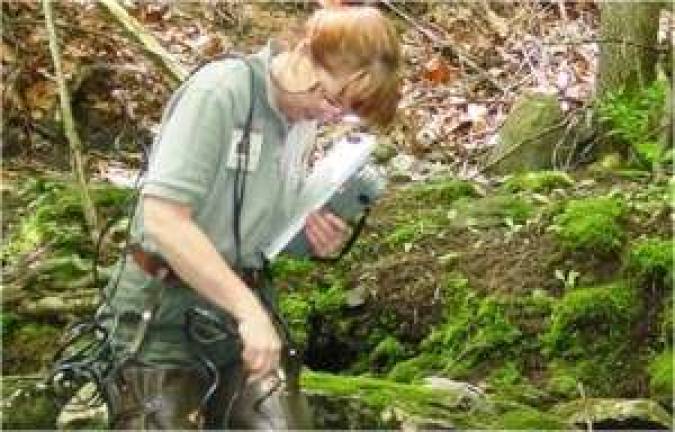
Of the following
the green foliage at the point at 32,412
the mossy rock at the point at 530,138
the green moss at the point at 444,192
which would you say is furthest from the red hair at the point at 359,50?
the mossy rock at the point at 530,138

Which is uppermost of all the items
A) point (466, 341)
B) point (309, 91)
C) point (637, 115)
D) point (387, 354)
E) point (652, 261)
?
point (309, 91)

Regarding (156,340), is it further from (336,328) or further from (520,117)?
(520,117)

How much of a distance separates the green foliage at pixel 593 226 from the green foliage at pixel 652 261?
0.17 metres

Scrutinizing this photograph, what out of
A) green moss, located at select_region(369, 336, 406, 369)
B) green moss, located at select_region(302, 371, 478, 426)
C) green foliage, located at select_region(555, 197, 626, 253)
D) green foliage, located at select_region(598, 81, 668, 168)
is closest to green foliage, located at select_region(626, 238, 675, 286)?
green foliage, located at select_region(555, 197, 626, 253)

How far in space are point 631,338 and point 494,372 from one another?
0.54 metres

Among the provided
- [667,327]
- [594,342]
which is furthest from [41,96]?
[667,327]

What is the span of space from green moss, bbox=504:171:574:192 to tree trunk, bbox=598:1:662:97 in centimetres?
99

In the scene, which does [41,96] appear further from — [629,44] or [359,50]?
[359,50]

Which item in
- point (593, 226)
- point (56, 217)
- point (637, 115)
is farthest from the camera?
point (637, 115)

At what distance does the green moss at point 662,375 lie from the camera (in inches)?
190

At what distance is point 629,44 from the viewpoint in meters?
7.75

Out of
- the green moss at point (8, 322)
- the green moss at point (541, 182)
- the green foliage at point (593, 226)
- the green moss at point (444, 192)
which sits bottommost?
the green moss at point (8, 322)

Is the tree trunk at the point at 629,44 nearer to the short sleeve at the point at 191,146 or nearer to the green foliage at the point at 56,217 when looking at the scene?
the green foliage at the point at 56,217

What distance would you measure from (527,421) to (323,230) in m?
1.14
